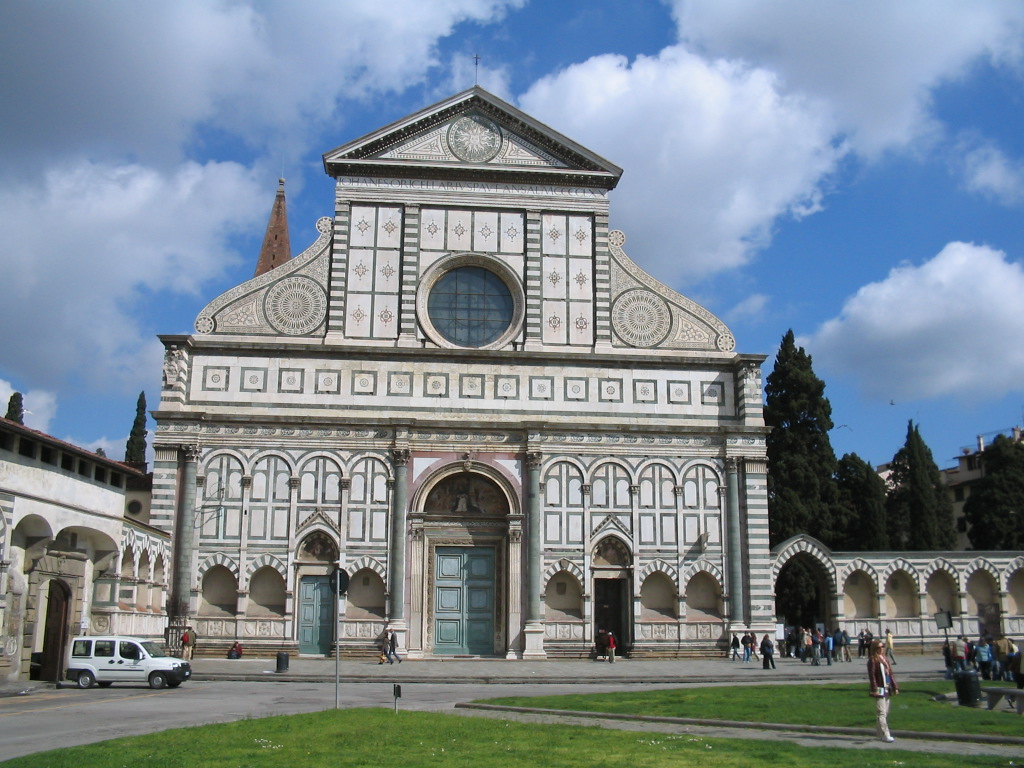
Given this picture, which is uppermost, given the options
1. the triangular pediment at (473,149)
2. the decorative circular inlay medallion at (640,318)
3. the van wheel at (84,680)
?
the triangular pediment at (473,149)

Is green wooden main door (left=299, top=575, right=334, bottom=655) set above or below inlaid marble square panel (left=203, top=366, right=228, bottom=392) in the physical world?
below

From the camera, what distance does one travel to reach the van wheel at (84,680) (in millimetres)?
23938

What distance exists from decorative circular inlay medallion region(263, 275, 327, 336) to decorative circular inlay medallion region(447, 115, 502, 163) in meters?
7.20

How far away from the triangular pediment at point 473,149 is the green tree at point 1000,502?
95.5ft

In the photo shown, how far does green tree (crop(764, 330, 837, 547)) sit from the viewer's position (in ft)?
153

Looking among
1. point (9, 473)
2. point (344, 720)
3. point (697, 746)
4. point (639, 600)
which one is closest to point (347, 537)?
point (639, 600)

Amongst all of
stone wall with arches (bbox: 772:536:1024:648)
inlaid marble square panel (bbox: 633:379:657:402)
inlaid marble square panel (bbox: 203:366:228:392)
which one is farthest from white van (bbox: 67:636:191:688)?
stone wall with arches (bbox: 772:536:1024:648)

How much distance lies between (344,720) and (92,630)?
44.9 ft

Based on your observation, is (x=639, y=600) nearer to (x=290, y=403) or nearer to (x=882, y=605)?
(x=882, y=605)

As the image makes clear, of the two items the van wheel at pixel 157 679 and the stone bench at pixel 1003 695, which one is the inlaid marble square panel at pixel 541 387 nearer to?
the van wheel at pixel 157 679

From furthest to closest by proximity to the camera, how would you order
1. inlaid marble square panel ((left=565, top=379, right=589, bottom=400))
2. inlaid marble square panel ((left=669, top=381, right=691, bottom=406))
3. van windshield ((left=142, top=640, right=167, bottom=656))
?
inlaid marble square panel ((left=669, top=381, right=691, bottom=406)) < inlaid marble square panel ((left=565, top=379, right=589, bottom=400)) < van windshield ((left=142, top=640, right=167, bottom=656))

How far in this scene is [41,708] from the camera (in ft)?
61.2

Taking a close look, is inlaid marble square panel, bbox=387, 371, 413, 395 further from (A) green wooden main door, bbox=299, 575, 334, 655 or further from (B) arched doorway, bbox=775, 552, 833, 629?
(B) arched doorway, bbox=775, 552, 833, 629

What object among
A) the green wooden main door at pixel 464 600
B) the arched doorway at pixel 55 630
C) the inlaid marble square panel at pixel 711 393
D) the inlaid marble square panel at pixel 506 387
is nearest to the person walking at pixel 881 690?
the green wooden main door at pixel 464 600
